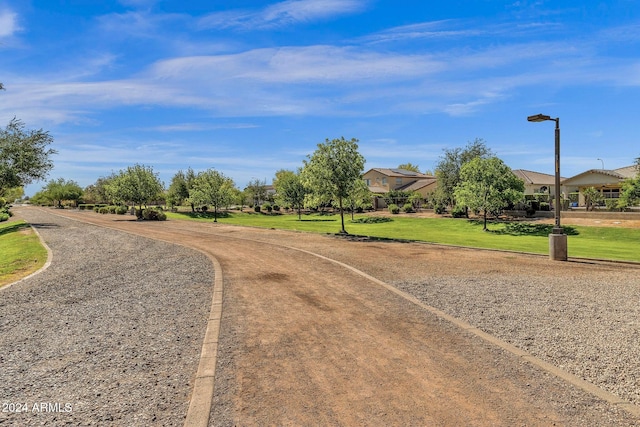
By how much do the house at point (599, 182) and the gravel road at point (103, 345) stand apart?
52.5 meters

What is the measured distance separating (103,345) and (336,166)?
2357cm

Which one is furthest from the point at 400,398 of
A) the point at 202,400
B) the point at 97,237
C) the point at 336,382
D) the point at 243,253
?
the point at 97,237

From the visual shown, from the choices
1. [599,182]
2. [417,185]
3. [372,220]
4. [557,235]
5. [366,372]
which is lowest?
[366,372]

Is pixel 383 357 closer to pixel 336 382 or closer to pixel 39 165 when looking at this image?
pixel 336 382

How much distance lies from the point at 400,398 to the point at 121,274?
1278cm

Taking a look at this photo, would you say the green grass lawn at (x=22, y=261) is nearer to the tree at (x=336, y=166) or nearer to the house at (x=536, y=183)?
the tree at (x=336, y=166)

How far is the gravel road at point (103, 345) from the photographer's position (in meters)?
5.07

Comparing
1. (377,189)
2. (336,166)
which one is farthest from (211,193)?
(377,189)

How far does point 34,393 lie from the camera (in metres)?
5.54

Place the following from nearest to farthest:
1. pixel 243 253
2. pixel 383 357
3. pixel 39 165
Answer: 1. pixel 383 357
2. pixel 243 253
3. pixel 39 165

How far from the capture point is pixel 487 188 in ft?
127

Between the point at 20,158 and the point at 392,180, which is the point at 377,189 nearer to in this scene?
the point at 392,180

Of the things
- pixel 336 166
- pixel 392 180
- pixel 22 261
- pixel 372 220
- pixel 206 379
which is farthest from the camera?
pixel 392 180

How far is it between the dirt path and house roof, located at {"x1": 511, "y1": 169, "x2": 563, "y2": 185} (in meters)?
63.2
